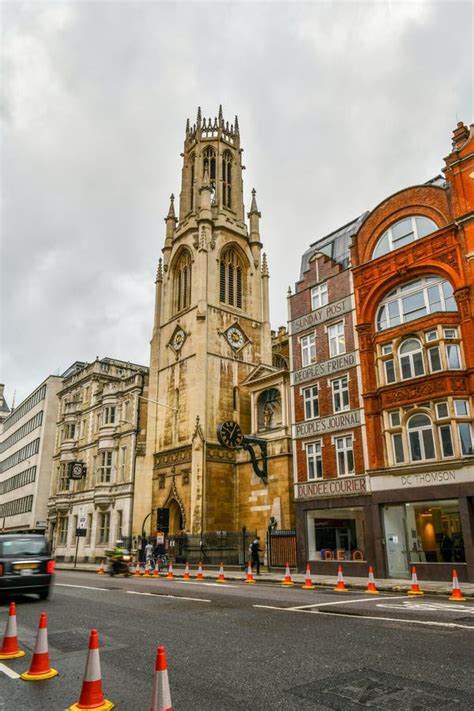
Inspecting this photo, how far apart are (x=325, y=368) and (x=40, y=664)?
21.9 metres

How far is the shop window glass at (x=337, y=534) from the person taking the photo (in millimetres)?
23469

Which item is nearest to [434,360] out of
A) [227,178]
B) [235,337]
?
[235,337]

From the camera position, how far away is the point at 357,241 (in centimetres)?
2667

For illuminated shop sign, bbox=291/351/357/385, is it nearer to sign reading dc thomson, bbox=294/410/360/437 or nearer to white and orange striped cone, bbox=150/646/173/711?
sign reading dc thomson, bbox=294/410/360/437

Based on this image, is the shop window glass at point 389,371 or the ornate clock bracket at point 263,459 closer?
the shop window glass at point 389,371

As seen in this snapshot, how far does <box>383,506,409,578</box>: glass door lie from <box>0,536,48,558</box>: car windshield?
14.0m

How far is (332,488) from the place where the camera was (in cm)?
2466

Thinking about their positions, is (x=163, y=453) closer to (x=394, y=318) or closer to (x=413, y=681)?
(x=394, y=318)

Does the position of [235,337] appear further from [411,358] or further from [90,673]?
[90,673]

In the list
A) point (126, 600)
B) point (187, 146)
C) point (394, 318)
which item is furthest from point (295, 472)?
point (187, 146)

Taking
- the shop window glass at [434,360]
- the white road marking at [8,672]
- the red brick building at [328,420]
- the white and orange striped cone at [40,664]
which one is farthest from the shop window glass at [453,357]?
the white road marking at [8,672]

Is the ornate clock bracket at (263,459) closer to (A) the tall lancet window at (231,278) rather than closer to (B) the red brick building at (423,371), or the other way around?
(B) the red brick building at (423,371)

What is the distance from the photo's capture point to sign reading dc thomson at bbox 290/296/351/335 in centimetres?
2644

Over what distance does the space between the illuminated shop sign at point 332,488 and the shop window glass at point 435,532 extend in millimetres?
2432
